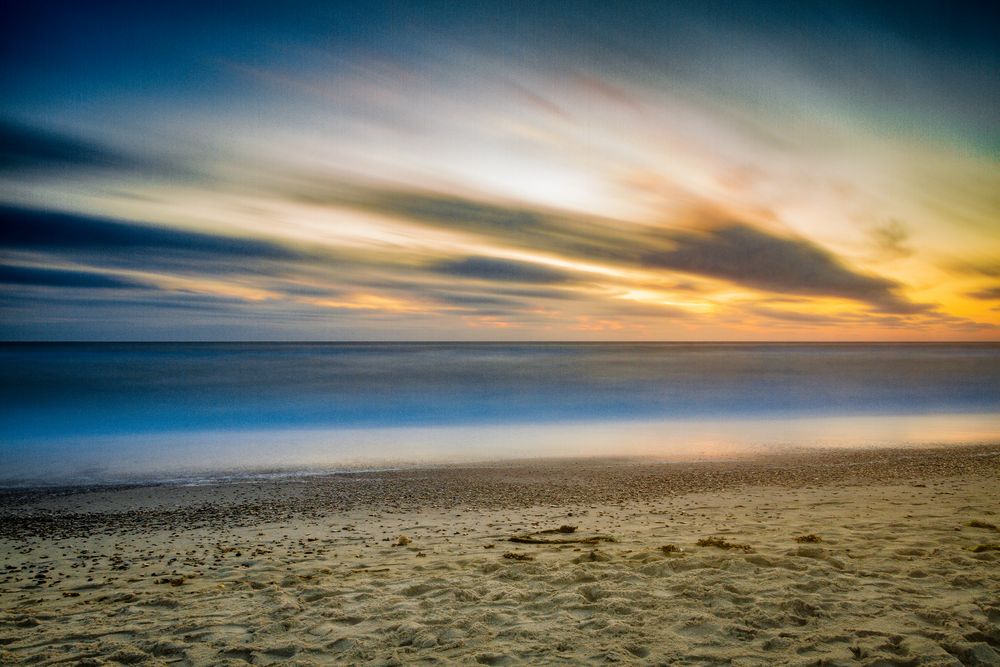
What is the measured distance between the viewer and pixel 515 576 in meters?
5.92

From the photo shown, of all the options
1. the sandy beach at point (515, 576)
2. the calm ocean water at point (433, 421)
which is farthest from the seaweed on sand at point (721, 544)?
the calm ocean water at point (433, 421)

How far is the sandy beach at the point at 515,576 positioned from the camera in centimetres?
441

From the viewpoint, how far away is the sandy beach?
4414 millimetres

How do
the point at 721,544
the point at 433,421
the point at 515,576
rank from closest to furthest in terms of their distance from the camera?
the point at 515,576 < the point at 721,544 < the point at 433,421

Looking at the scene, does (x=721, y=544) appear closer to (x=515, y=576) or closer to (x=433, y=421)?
(x=515, y=576)

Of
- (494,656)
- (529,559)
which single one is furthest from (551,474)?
(494,656)

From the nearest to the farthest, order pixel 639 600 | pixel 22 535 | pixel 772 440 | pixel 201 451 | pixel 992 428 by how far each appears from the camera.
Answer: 1. pixel 639 600
2. pixel 22 535
3. pixel 201 451
4. pixel 772 440
5. pixel 992 428

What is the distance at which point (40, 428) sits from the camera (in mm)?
23125

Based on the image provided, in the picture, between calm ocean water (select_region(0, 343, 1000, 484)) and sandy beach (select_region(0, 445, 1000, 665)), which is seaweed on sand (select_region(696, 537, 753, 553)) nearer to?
sandy beach (select_region(0, 445, 1000, 665))

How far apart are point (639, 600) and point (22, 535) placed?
8651 millimetres

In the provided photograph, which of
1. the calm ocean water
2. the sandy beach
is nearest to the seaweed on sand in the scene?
the sandy beach

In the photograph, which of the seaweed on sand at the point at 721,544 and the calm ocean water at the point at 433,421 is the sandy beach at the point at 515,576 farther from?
the calm ocean water at the point at 433,421

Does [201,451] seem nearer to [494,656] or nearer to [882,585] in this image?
[494,656]

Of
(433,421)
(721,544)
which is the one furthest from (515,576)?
(433,421)
